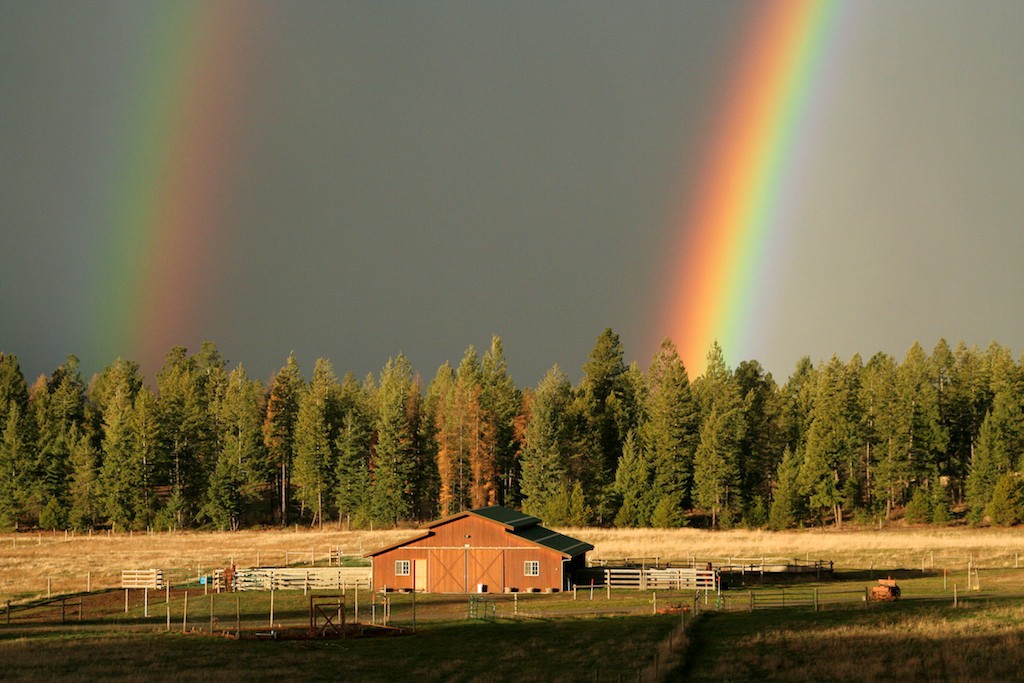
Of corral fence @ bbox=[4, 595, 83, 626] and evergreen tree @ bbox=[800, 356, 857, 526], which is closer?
corral fence @ bbox=[4, 595, 83, 626]

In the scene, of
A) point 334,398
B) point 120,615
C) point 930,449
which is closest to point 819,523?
point 930,449

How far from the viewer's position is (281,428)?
133375 mm

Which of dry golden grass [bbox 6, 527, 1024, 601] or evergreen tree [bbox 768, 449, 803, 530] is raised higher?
evergreen tree [bbox 768, 449, 803, 530]

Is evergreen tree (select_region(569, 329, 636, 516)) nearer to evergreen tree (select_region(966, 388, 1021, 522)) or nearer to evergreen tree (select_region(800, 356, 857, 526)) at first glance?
evergreen tree (select_region(800, 356, 857, 526))

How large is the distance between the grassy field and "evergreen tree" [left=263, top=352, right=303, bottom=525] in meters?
53.9

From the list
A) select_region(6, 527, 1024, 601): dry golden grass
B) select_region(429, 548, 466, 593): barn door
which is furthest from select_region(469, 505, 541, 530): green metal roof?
select_region(6, 527, 1024, 601): dry golden grass

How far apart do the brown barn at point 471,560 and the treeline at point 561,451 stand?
4201 centimetres

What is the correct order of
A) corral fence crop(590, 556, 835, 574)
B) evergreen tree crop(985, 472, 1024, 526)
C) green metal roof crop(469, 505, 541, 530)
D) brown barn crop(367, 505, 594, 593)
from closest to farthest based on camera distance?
brown barn crop(367, 505, 594, 593), green metal roof crop(469, 505, 541, 530), corral fence crop(590, 556, 835, 574), evergreen tree crop(985, 472, 1024, 526)

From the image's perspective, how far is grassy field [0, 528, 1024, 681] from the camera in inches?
1431

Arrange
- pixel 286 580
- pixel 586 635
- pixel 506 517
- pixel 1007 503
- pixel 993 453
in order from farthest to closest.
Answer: pixel 993 453
pixel 1007 503
pixel 506 517
pixel 286 580
pixel 586 635

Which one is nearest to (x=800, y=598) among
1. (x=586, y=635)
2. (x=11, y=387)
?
(x=586, y=635)

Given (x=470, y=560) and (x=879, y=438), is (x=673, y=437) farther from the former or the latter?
(x=470, y=560)

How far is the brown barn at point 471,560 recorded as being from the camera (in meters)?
63.7

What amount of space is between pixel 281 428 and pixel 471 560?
241 ft
